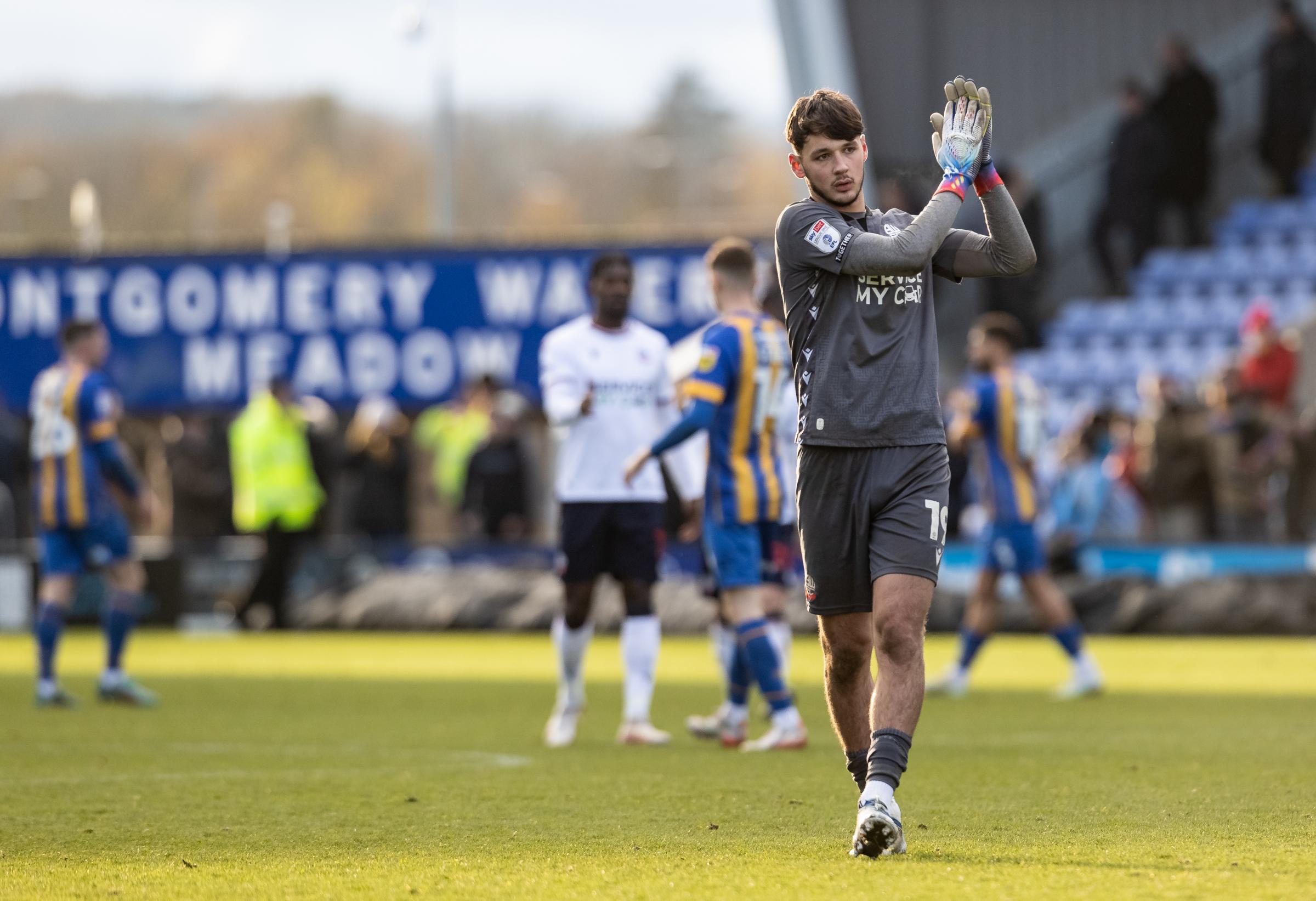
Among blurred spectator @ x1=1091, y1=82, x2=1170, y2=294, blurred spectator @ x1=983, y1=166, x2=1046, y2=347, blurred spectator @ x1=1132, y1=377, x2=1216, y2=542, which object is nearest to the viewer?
blurred spectator @ x1=1132, y1=377, x2=1216, y2=542

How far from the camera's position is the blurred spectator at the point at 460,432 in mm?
23047

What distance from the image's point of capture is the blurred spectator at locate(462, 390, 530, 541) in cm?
2180

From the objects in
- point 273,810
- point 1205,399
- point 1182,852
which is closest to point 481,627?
point 1205,399

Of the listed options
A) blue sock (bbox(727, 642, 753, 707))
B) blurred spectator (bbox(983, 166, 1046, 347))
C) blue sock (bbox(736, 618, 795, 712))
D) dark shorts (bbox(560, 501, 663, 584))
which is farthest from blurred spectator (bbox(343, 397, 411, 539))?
blue sock (bbox(736, 618, 795, 712))

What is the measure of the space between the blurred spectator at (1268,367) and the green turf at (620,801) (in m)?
6.99

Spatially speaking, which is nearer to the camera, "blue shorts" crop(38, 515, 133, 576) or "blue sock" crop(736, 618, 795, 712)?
"blue sock" crop(736, 618, 795, 712)

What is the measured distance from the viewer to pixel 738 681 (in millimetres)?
9812

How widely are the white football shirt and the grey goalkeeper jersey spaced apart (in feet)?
12.1

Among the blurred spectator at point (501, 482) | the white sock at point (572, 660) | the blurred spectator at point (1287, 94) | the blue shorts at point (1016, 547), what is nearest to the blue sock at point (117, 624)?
the white sock at point (572, 660)

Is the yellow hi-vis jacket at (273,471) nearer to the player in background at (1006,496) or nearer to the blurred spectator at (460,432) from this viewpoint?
the blurred spectator at (460,432)

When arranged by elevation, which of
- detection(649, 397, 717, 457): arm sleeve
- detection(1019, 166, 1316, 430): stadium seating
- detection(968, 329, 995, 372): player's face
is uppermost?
detection(1019, 166, 1316, 430): stadium seating

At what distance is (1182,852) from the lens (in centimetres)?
575

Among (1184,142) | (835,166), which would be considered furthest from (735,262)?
(1184,142)

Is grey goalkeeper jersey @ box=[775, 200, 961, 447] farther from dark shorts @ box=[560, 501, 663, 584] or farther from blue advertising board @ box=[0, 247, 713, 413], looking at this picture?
blue advertising board @ box=[0, 247, 713, 413]
